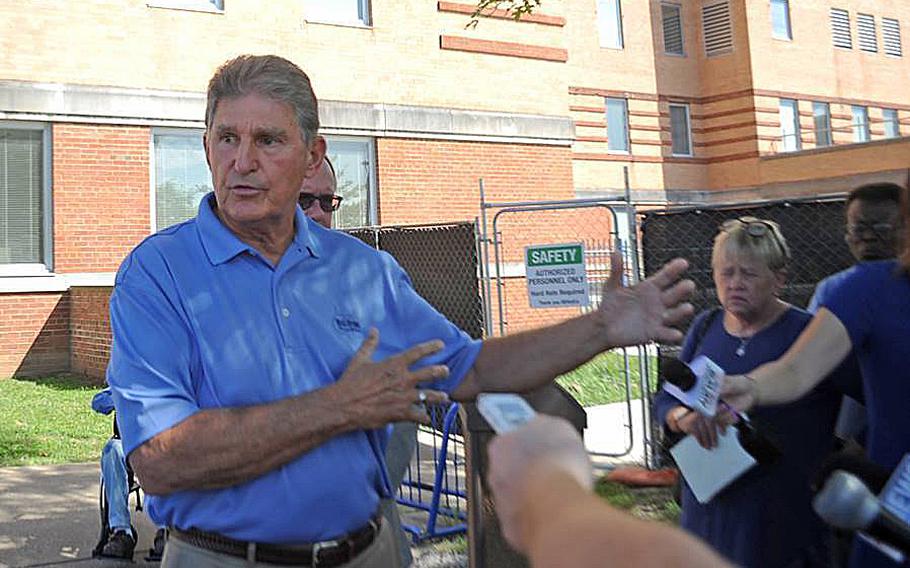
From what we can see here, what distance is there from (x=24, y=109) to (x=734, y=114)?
21648 mm

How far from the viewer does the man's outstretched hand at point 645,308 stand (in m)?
2.51

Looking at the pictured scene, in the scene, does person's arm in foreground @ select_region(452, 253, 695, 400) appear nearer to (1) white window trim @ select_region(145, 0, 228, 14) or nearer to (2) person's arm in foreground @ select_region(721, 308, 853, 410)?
(2) person's arm in foreground @ select_region(721, 308, 853, 410)

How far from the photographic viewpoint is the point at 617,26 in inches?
1096

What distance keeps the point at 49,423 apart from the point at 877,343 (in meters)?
9.44

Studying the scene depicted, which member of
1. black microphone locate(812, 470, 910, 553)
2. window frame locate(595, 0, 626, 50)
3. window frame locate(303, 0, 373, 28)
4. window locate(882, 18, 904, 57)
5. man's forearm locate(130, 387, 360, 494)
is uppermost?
window locate(882, 18, 904, 57)

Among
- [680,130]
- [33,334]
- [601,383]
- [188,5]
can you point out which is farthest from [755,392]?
[680,130]

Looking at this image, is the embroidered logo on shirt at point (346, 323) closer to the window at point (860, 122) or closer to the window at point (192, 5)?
the window at point (192, 5)

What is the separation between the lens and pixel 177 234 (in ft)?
7.95

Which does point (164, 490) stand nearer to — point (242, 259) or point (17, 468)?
point (242, 259)

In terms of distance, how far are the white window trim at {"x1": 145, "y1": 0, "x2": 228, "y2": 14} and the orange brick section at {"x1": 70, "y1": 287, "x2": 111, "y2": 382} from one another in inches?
168

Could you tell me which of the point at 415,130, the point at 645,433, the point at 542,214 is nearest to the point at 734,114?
the point at 542,214

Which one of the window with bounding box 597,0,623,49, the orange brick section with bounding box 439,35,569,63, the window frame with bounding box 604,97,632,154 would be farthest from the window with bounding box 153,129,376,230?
the window with bounding box 597,0,623,49

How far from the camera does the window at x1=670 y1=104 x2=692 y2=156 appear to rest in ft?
95.2

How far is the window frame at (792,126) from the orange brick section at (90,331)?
22.8 metres
